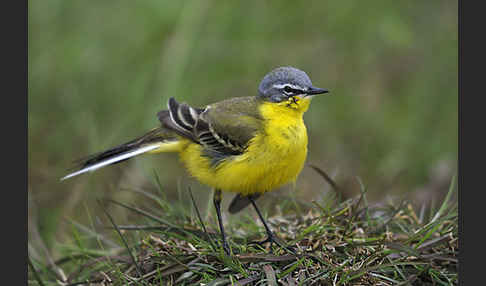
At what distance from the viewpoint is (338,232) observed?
370 cm

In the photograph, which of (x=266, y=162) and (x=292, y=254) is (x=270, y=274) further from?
(x=266, y=162)

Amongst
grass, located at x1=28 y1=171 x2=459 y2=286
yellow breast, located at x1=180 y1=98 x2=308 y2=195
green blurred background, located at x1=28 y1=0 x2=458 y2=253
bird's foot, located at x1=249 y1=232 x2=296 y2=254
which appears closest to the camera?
grass, located at x1=28 y1=171 x2=459 y2=286

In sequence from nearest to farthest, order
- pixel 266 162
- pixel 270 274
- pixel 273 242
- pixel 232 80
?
pixel 270 274 → pixel 273 242 → pixel 266 162 → pixel 232 80

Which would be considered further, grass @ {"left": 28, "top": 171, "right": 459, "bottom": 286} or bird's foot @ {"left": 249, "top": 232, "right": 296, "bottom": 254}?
bird's foot @ {"left": 249, "top": 232, "right": 296, "bottom": 254}

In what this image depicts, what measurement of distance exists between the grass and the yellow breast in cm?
30

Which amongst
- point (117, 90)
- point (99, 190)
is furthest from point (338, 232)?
point (117, 90)

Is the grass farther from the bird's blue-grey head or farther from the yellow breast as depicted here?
the bird's blue-grey head

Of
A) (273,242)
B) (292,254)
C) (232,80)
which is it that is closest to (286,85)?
(273,242)

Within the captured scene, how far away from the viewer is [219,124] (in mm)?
4145

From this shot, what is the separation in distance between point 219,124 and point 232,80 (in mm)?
2466

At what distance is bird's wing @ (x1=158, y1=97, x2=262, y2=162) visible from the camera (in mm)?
4027

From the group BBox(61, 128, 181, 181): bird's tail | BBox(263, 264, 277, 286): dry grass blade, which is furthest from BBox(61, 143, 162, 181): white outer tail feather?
BBox(263, 264, 277, 286): dry grass blade

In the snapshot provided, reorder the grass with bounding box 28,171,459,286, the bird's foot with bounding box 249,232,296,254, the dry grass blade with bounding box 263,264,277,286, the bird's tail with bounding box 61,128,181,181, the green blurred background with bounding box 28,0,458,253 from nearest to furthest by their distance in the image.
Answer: the dry grass blade with bounding box 263,264,277,286
the grass with bounding box 28,171,459,286
the bird's foot with bounding box 249,232,296,254
the bird's tail with bounding box 61,128,181,181
the green blurred background with bounding box 28,0,458,253

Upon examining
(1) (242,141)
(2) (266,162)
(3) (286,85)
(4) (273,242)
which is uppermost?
(3) (286,85)
